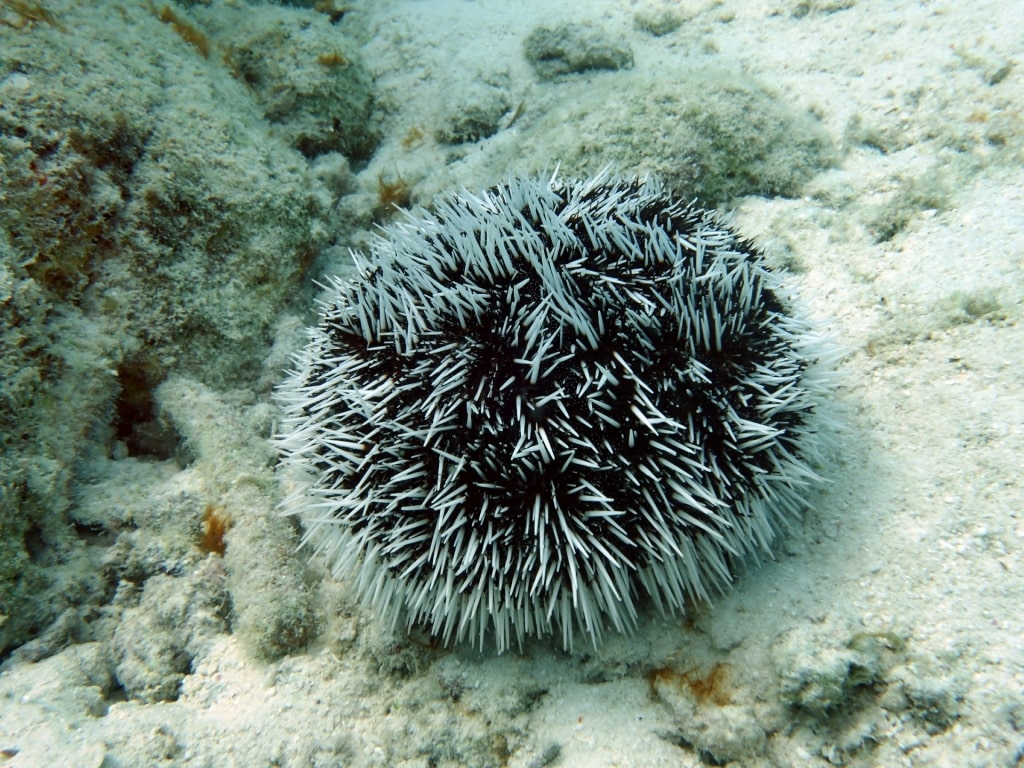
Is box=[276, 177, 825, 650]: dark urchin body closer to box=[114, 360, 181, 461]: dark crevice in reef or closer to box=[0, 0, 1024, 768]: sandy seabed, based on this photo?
box=[0, 0, 1024, 768]: sandy seabed

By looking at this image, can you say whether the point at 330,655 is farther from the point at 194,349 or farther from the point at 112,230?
the point at 112,230

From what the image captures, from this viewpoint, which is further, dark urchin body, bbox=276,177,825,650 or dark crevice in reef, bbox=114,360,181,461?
dark crevice in reef, bbox=114,360,181,461

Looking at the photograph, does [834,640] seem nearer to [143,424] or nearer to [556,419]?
[556,419]

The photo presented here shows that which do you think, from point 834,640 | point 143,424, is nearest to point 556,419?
point 834,640

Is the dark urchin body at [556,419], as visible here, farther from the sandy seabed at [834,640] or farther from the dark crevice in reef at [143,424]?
the dark crevice in reef at [143,424]

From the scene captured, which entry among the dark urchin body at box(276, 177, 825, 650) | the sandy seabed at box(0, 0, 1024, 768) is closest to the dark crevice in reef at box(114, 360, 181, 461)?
the sandy seabed at box(0, 0, 1024, 768)

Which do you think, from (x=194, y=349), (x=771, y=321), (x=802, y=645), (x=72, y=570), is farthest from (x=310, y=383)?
(x=802, y=645)
